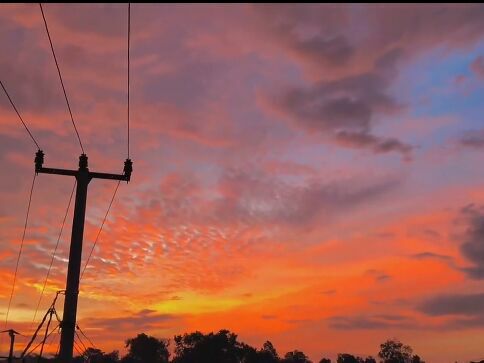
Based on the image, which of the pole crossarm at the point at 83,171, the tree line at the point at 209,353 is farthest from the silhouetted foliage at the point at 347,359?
the pole crossarm at the point at 83,171

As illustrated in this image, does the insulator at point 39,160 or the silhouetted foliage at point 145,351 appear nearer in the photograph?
the insulator at point 39,160

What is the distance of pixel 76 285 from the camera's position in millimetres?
29406

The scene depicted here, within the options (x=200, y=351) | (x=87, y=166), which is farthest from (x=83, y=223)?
(x=200, y=351)

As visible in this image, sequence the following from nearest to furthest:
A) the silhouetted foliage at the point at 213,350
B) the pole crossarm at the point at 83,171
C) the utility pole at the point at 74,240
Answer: the utility pole at the point at 74,240
the pole crossarm at the point at 83,171
the silhouetted foliage at the point at 213,350

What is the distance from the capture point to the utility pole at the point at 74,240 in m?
28.8

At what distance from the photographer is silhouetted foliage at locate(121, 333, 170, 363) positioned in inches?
7200

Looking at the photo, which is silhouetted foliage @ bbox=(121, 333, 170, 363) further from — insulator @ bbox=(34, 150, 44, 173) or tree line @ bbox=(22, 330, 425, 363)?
insulator @ bbox=(34, 150, 44, 173)

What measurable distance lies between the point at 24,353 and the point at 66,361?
475cm

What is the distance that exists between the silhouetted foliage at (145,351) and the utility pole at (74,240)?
159373 millimetres

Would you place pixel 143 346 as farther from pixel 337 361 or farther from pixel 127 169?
pixel 127 169

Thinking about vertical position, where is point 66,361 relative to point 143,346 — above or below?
below

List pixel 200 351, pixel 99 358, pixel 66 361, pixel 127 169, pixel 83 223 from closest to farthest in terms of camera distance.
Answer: pixel 66 361
pixel 83 223
pixel 127 169
pixel 200 351
pixel 99 358

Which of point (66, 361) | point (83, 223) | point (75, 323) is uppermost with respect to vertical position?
point (83, 223)

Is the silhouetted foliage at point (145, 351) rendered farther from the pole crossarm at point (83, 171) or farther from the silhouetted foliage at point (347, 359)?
the pole crossarm at point (83, 171)
